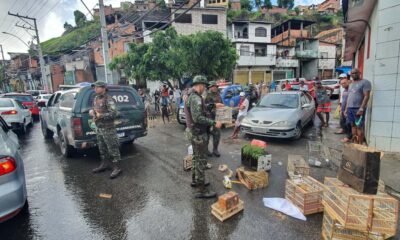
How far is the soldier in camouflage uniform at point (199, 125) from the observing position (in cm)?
368

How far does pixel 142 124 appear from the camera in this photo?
6285 mm

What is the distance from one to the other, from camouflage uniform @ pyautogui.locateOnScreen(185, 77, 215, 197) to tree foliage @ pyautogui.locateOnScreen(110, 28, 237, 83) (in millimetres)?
10663

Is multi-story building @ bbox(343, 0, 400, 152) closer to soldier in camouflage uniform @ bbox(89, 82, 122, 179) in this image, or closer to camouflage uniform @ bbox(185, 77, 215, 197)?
camouflage uniform @ bbox(185, 77, 215, 197)

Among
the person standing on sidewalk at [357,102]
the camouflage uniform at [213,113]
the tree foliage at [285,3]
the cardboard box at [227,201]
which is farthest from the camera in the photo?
the tree foliage at [285,3]

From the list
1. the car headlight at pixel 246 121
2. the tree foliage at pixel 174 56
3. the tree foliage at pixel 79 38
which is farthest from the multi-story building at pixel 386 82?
the tree foliage at pixel 79 38

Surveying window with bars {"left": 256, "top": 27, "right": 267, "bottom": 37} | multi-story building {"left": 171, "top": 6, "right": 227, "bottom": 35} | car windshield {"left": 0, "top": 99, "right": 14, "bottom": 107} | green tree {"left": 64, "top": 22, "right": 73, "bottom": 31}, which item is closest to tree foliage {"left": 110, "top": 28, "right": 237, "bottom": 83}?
car windshield {"left": 0, "top": 99, "right": 14, "bottom": 107}

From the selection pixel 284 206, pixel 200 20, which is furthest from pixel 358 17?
pixel 200 20

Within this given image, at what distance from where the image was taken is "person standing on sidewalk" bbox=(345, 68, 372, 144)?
18.0 ft

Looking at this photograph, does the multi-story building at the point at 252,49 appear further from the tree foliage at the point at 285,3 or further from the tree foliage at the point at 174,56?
the tree foliage at the point at 285,3

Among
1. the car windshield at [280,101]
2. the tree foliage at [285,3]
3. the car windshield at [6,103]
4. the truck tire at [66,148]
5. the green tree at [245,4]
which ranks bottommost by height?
the truck tire at [66,148]

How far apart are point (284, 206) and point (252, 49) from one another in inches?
1253

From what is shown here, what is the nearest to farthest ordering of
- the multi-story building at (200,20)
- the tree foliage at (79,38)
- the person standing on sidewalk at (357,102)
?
1. the person standing on sidewalk at (357,102)
2. the multi-story building at (200,20)
3. the tree foliage at (79,38)

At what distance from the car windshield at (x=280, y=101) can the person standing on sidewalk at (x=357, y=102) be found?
74.5 inches

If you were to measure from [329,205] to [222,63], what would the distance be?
14914mm
